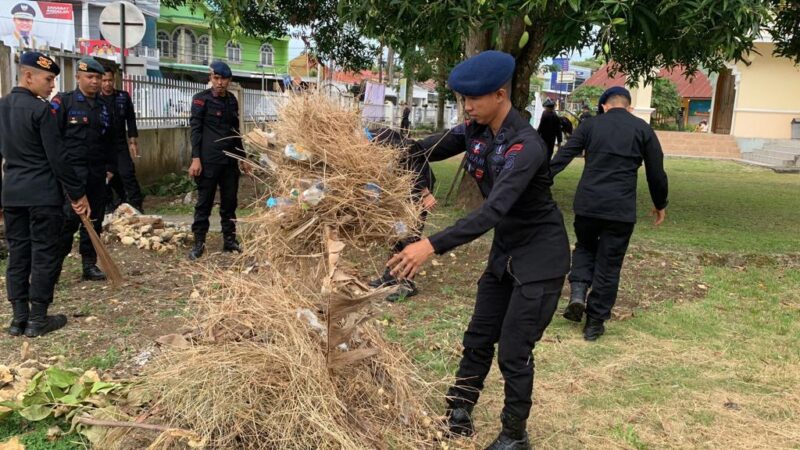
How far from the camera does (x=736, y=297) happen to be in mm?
5680

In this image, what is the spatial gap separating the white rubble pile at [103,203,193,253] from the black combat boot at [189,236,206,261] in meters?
0.38

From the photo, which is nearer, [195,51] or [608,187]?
[608,187]

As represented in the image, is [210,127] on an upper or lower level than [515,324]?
upper

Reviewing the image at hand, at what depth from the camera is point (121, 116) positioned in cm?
734

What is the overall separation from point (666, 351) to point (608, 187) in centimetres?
125

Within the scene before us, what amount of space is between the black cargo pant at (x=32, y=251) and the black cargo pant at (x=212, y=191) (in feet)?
6.43

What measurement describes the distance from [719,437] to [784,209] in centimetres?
925

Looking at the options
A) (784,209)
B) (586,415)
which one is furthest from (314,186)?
(784,209)

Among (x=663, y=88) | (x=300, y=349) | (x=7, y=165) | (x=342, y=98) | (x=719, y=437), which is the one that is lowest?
(x=719, y=437)

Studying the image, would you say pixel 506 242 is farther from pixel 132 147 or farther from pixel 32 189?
pixel 132 147

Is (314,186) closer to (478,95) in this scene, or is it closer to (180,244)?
(478,95)

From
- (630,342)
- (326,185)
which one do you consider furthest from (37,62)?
(630,342)

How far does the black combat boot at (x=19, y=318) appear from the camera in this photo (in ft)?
13.9

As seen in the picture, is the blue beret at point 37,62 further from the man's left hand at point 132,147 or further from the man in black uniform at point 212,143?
the man's left hand at point 132,147
